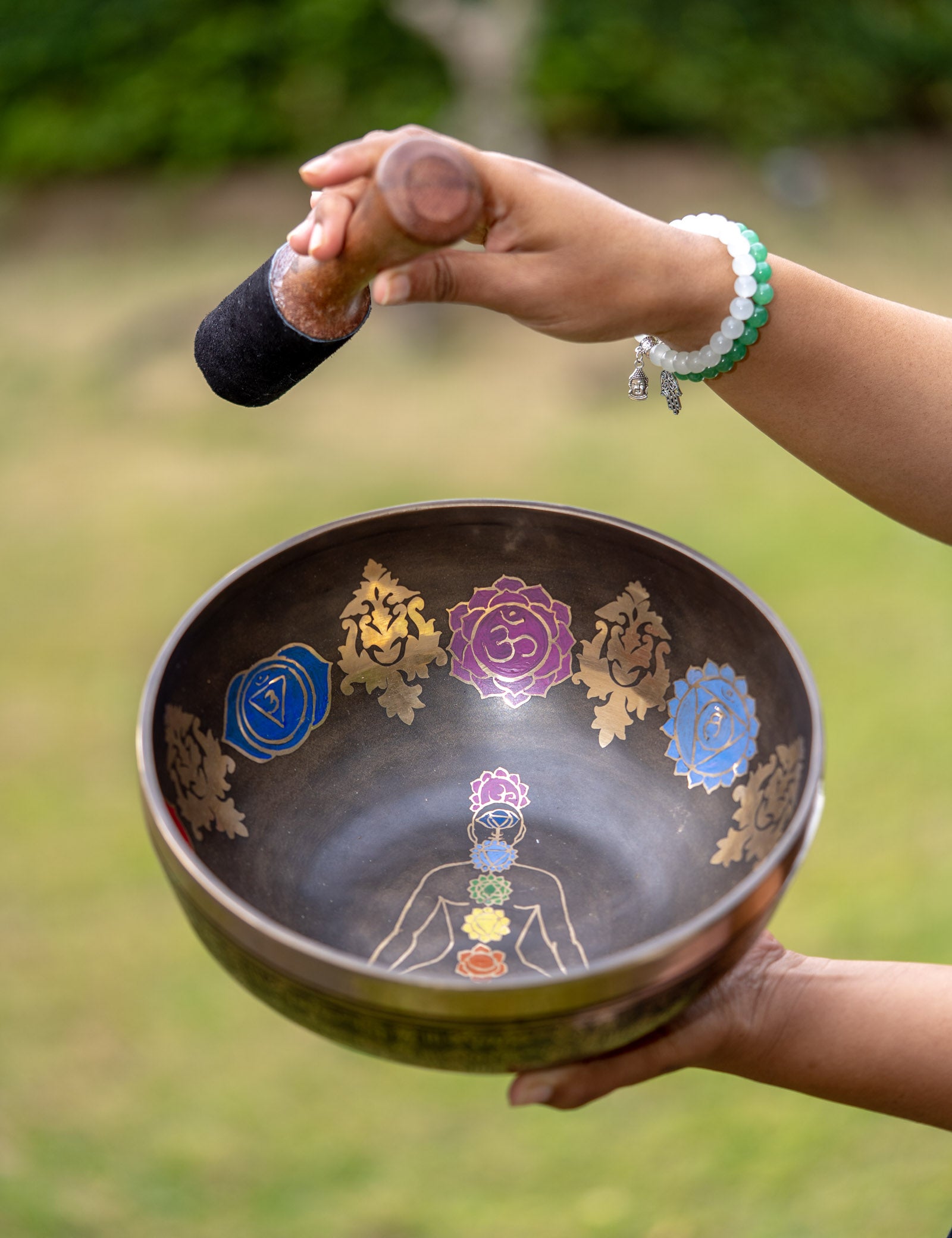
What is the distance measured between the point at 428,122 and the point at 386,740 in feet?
12.2

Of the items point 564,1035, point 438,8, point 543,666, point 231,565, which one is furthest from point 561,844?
point 438,8

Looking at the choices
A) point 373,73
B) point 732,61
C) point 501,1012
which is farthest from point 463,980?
point 732,61

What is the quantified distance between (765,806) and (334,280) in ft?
1.62

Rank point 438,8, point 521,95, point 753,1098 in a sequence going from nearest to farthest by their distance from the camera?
point 753,1098 → point 438,8 → point 521,95

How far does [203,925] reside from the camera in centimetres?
79

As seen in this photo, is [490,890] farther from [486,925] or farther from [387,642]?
[387,642]

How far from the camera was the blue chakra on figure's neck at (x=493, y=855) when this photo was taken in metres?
1.03

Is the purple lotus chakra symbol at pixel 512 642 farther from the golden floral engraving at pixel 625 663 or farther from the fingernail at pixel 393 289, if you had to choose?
the fingernail at pixel 393 289

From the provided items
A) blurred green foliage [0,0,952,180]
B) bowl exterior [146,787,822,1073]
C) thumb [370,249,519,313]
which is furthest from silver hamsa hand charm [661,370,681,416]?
blurred green foliage [0,0,952,180]

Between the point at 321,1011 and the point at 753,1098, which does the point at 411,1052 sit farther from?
the point at 753,1098

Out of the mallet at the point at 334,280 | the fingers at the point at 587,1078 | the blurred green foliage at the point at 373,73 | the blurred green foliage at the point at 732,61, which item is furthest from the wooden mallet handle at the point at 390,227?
the blurred green foliage at the point at 732,61

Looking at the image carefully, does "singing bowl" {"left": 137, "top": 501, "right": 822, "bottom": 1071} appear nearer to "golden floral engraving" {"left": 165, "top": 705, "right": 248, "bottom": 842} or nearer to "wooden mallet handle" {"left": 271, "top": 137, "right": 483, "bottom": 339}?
"golden floral engraving" {"left": 165, "top": 705, "right": 248, "bottom": 842}

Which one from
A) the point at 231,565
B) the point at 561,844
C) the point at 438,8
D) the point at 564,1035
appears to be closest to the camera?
the point at 564,1035

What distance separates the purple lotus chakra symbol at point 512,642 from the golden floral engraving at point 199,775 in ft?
0.81
